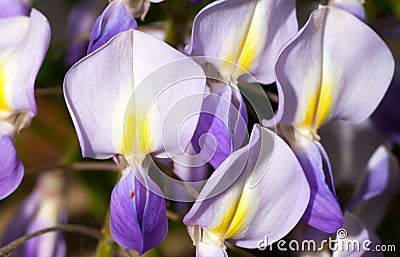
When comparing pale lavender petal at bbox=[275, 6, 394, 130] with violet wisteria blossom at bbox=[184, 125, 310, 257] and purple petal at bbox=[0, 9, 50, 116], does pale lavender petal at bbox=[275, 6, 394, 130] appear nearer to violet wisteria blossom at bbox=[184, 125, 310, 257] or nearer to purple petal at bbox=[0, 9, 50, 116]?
violet wisteria blossom at bbox=[184, 125, 310, 257]

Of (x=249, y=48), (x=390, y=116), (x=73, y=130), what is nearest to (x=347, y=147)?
(x=390, y=116)

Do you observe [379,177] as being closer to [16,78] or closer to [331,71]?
[331,71]

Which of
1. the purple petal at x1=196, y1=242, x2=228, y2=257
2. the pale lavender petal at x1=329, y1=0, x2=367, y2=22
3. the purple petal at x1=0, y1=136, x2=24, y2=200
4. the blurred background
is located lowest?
the blurred background

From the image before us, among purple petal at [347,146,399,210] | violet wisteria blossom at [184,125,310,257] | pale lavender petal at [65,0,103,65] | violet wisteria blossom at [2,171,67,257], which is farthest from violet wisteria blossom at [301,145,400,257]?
pale lavender petal at [65,0,103,65]

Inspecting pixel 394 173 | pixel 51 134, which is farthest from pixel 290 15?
pixel 51 134

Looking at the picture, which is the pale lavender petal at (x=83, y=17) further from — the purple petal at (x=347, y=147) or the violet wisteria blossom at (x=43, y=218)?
the purple petal at (x=347, y=147)

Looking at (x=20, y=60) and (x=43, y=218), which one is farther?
(x=43, y=218)
